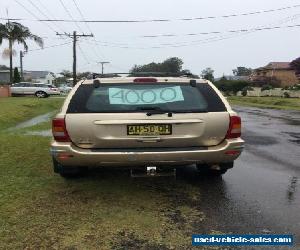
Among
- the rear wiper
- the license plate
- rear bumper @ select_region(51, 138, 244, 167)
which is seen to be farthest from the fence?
the license plate

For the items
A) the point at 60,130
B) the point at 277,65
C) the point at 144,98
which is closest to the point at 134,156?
the point at 144,98

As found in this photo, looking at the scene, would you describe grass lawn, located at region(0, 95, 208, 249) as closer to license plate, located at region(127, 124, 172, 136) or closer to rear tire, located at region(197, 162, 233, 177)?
rear tire, located at region(197, 162, 233, 177)

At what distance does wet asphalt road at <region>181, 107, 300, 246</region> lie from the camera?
4805mm

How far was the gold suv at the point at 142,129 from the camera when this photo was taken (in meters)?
5.48

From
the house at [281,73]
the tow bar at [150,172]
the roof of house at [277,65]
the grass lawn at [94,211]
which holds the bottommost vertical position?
→ the grass lawn at [94,211]

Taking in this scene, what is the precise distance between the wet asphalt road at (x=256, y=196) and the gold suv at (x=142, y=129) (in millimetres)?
560

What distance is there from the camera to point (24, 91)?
145 feet

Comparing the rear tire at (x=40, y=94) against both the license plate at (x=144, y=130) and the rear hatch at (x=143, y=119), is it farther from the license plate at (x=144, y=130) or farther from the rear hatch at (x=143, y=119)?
the license plate at (x=144, y=130)

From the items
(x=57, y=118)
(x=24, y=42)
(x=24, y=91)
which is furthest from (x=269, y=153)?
(x=24, y=42)

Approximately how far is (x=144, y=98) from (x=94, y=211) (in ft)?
4.86

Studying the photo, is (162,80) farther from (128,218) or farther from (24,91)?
(24,91)

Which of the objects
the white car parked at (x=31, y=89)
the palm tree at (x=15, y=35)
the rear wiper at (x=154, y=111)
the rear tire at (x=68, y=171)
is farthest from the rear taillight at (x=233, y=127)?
the palm tree at (x=15, y=35)

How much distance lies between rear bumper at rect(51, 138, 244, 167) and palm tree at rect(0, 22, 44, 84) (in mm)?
46082

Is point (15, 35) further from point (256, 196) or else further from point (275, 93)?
point (256, 196)
